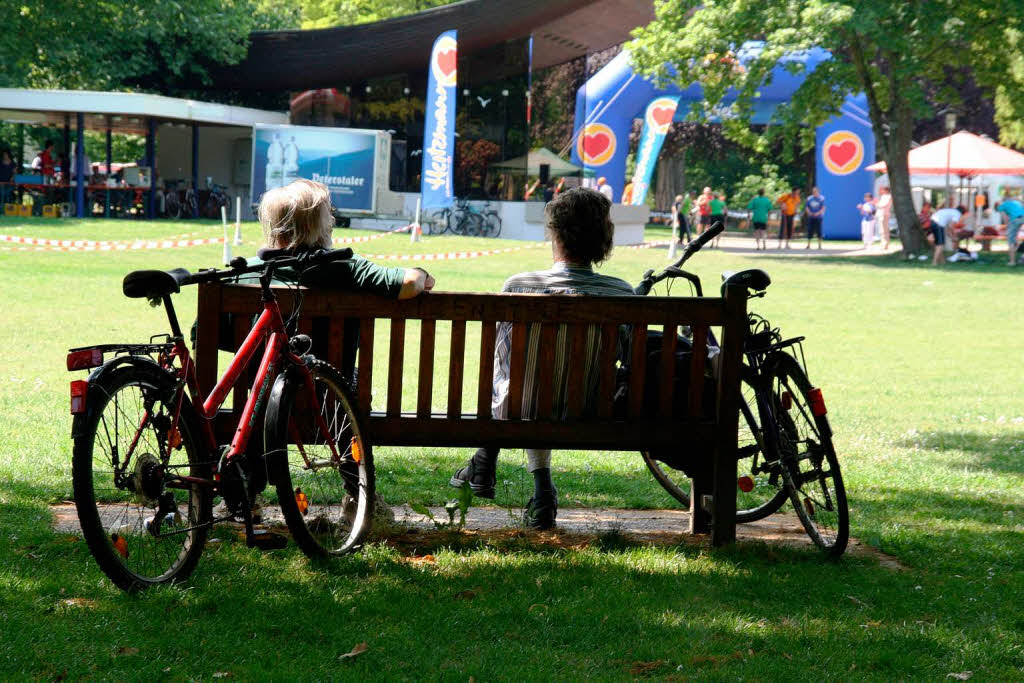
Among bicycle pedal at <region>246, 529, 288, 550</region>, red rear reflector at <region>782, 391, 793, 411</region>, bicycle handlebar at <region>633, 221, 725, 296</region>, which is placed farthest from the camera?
bicycle handlebar at <region>633, 221, 725, 296</region>

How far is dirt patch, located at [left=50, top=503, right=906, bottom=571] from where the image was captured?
510 cm

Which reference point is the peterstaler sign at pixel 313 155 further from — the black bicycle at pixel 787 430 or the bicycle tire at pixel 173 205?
the black bicycle at pixel 787 430

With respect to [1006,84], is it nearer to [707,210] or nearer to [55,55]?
[707,210]

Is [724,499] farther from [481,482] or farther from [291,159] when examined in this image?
[291,159]

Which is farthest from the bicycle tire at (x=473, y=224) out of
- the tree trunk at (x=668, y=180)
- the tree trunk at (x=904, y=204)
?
the tree trunk at (x=668, y=180)

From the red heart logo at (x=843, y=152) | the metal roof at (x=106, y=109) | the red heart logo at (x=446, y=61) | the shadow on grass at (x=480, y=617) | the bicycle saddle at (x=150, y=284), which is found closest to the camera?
the shadow on grass at (x=480, y=617)

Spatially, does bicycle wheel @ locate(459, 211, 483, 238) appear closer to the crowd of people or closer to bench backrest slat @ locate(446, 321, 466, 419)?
the crowd of people

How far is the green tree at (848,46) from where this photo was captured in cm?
2770

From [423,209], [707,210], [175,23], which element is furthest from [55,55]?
[707,210]

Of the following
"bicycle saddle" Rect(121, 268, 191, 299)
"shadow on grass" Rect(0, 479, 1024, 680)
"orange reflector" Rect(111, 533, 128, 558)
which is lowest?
"shadow on grass" Rect(0, 479, 1024, 680)

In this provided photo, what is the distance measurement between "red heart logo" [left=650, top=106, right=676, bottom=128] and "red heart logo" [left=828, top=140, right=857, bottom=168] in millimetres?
6057

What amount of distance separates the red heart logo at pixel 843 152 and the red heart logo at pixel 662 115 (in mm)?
6057

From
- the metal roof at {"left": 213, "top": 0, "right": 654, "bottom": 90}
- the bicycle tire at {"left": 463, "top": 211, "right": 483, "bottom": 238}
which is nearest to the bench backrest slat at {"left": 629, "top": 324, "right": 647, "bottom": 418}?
the bicycle tire at {"left": 463, "top": 211, "right": 483, "bottom": 238}

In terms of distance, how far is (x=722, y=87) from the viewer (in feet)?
101
